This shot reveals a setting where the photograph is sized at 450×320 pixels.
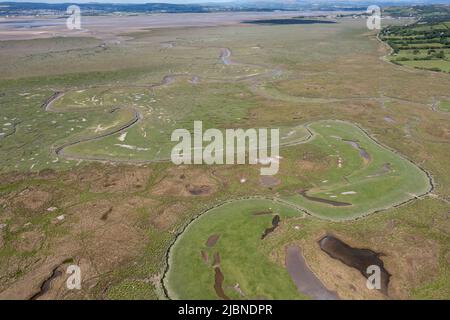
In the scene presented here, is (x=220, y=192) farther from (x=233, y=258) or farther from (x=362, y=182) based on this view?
(x=362, y=182)

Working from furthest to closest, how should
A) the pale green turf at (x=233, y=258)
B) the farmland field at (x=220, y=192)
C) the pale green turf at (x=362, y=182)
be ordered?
the pale green turf at (x=362, y=182) → the farmland field at (x=220, y=192) → the pale green turf at (x=233, y=258)

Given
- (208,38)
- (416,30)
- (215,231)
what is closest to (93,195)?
(215,231)

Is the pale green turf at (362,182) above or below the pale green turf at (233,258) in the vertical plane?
above

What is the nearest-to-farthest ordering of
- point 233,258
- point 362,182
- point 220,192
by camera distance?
point 233,258, point 220,192, point 362,182

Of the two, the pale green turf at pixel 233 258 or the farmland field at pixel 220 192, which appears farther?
the farmland field at pixel 220 192

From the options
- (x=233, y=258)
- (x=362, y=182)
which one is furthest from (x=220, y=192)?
(x=362, y=182)

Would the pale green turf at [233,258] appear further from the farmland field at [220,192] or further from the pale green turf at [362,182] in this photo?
the pale green turf at [362,182]

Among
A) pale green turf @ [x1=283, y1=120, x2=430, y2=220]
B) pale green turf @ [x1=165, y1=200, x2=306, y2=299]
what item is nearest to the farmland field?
pale green turf @ [x1=165, y1=200, x2=306, y2=299]

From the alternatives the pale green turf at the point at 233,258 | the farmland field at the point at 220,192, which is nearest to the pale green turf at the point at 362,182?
the farmland field at the point at 220,192

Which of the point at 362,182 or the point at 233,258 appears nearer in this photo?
the point at 233,258
